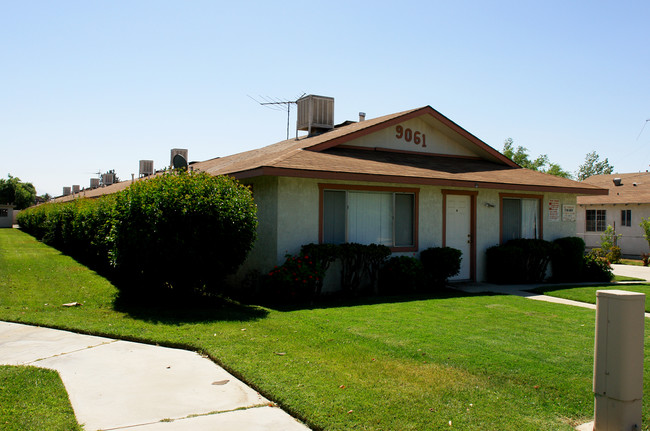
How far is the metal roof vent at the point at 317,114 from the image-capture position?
16359 millimetres

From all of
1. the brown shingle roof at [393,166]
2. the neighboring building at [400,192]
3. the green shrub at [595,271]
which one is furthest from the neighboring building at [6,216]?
the green shrub at [595,271]

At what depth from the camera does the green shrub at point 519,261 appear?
13188 millimetres

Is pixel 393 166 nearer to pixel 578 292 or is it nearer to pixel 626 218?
pixel 578 292

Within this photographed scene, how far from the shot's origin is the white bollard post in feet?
12.7

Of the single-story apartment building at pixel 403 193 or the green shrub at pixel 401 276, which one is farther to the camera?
the green shrub at pixel 401 276

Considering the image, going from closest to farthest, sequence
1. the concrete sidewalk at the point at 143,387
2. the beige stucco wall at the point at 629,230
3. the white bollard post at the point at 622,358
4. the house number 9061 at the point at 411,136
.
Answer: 1. the white bollard post at the point at 622,358
2. the concrete sidewalk at the point at 143,387
3. the house number 9061 at the point at 411,136
4. the beige stucco wall at the point at 629,230

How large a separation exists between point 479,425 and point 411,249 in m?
8.41

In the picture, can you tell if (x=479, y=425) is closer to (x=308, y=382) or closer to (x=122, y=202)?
(x=308, y=382)

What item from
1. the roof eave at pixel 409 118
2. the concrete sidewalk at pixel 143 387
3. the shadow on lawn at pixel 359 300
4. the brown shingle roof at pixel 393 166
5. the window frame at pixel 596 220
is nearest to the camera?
the concrete sidewalk at pixel 143 387

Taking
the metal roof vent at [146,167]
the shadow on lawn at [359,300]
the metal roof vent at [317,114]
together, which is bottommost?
the shadow on lawn at [359,300]

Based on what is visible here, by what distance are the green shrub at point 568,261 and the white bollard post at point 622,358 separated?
438 inches

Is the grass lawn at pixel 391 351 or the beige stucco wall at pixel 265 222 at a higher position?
the beige stucco wall at pixel 265 222

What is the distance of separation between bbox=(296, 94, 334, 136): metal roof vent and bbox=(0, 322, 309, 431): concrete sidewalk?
10.9 m

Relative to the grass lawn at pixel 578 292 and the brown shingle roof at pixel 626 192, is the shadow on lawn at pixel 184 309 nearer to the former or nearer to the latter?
the grass lawn at pixel 578 292
